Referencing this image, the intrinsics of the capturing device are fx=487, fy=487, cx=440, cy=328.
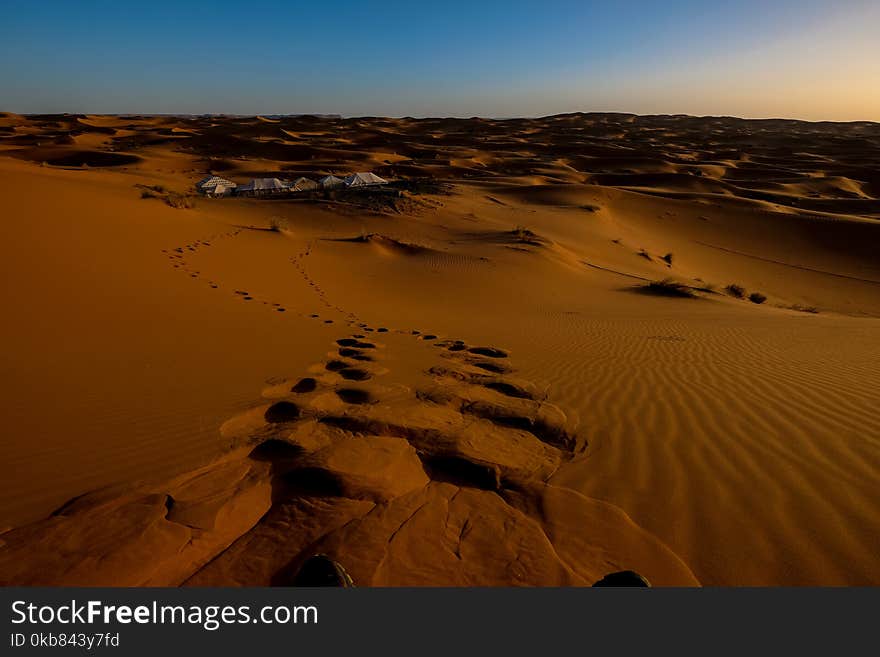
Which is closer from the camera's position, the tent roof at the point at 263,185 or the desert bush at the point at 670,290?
the desert bush at the point at 670,290

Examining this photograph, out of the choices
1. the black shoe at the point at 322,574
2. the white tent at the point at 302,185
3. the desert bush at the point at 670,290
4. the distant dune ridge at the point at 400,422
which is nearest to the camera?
the black shoe at the point at 322,574

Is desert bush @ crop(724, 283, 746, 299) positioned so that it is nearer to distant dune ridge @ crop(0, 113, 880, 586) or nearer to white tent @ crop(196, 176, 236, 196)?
distant dune ridge @ crop(0, 113, 880, 586)

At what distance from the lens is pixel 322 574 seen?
2.24 m

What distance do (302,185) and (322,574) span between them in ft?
92.0

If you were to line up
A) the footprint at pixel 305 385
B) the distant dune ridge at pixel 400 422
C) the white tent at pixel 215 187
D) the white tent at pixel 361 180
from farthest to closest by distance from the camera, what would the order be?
the white tent at pixel 361 180, the white tent at pixel 215 187, the footprint at pixel 305 385, the distant dune ridge at pixel 400 422

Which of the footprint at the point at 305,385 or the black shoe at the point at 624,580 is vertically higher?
the black shoe at the point at 624,580

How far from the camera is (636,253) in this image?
1973 centimetres

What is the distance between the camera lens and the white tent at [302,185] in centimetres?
2715

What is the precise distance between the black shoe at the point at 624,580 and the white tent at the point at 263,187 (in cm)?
2725

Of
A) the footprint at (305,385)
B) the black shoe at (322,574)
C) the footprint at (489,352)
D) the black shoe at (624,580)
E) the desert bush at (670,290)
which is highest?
the black shoe at (322,574)

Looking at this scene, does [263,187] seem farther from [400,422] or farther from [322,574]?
[322,574]

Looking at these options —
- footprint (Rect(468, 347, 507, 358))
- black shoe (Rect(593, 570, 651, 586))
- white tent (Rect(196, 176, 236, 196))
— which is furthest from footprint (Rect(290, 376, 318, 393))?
white tent (Rect(196, 176, 236, 196))

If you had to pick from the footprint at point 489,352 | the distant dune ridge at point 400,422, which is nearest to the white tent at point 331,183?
the distant dune ridge at point 400,422

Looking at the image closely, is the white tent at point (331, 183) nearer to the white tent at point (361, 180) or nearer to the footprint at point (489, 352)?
the white tent at point (361, 180)
